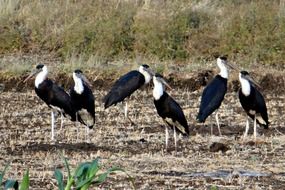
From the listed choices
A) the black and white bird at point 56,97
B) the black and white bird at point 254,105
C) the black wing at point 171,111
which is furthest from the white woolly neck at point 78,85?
the black and white bird at point 254,105

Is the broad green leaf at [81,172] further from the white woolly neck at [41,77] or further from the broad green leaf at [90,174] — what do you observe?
the white woolly neck at [41,77]

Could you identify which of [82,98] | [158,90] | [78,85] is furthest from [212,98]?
[78,85]

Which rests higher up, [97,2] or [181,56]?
[97,2]

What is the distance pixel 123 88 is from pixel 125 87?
0.05 m

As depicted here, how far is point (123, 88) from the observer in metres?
13.1

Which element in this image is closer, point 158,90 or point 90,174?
point 90,174

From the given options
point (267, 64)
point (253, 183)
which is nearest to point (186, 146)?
point (253, 183)

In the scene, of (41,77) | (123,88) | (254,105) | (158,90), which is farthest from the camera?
(123,88)

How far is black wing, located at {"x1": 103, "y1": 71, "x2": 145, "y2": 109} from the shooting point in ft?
42.4

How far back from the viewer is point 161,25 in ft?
68.6

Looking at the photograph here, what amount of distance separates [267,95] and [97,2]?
29.5ft

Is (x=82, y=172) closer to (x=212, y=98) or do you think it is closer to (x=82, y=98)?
(x=212, y=98)

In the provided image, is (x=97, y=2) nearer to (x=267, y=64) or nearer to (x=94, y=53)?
(x=94, y=53)

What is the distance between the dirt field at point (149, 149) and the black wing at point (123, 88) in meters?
0.31
